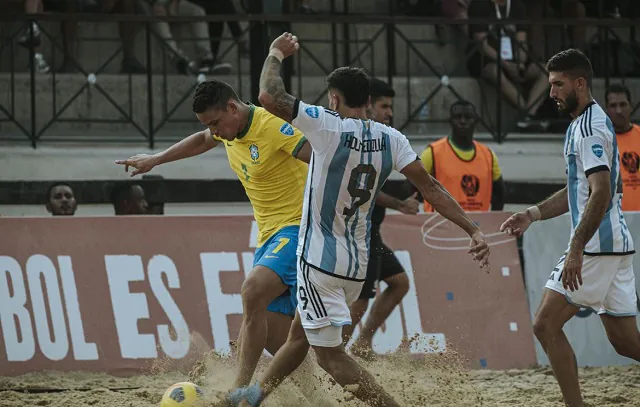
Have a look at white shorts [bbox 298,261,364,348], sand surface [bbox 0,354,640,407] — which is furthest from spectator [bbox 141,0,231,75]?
white shorts [bbox 298,261,364,348]

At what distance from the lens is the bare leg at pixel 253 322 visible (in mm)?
7203

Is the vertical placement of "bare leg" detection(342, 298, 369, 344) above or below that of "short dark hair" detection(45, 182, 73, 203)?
below

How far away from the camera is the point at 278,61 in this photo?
6715mm

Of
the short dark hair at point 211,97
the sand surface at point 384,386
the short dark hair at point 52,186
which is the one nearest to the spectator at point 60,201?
the short dark hair at point 52,186

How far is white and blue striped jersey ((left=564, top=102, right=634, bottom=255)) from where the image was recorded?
715 centimetres

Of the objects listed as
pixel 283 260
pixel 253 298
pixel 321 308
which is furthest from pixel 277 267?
pixel 321 308

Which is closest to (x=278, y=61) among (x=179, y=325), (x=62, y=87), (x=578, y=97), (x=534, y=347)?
(x=578, y=97)

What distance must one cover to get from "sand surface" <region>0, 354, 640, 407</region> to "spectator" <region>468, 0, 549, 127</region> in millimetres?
5240

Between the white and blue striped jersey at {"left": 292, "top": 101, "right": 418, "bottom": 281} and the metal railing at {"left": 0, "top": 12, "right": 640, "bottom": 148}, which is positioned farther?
the metal railing at {"left": 0, "top": 12, "right": 640, "bottom": 148}

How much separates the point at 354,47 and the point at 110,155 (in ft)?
11.8

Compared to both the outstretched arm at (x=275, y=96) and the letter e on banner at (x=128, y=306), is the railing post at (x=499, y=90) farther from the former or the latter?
the outstretched arm at (x=275, y=96)

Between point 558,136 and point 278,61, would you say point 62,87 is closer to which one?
point 558,136

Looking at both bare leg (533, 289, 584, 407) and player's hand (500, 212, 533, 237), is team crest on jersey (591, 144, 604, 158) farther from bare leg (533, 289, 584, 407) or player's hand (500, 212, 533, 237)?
bare leg (533, 289, 584, 407)

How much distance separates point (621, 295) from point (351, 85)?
2263 mm
